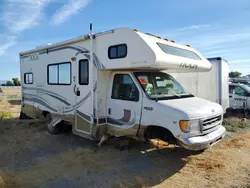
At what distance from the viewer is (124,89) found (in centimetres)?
618

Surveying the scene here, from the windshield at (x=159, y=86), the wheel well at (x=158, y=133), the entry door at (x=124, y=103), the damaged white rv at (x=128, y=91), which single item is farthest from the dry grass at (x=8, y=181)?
the windshield at (x=159, y=86)

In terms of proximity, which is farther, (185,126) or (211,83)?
(211,83)

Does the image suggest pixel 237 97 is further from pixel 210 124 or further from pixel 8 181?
pixel 8 181

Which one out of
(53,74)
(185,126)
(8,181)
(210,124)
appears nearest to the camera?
(8,181)

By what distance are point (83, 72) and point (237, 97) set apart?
8886mm

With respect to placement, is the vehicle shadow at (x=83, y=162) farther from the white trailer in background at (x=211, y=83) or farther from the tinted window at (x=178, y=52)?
the white trailer in background at (x=211, y=83)

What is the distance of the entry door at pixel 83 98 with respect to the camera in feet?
22.0

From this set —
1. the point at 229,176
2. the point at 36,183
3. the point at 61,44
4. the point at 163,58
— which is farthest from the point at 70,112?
the point at 229,176

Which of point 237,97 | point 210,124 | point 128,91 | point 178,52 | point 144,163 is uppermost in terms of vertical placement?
point 178,52

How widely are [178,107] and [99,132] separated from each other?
2.37m

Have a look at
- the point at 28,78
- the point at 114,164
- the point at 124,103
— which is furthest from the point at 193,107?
the point at 28,78

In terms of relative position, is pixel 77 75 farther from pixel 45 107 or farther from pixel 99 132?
pixel 45 107

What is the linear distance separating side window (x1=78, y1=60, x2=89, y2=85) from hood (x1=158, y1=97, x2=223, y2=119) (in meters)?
2.30

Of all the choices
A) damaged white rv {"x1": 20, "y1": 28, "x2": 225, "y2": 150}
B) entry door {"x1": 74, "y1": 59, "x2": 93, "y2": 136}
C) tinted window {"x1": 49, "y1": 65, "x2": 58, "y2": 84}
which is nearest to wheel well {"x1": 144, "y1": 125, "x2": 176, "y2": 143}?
damaged white rv {"x1": 20, "y1": 28, "x2": 225, "y2": 150}
